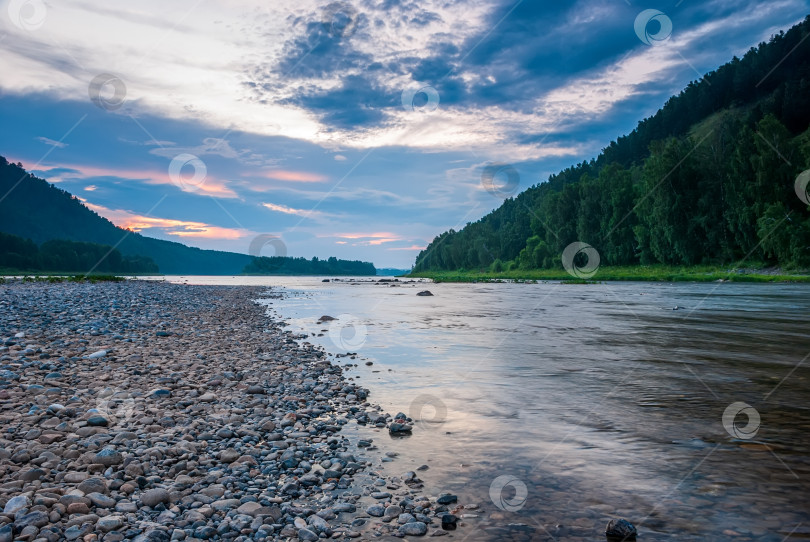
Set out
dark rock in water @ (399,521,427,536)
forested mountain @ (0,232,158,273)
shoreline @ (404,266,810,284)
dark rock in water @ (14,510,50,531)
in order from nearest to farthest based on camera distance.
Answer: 1. dark rock in water @ (14,510,50,531)
2. dark rock in water @ (399,521,427,536)
3. shoreline @ (404,266,810,284)
4. forested mountain @ (0,232,158,273)

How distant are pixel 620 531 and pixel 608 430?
423 centimetres

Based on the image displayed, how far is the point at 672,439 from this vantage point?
8.62 m

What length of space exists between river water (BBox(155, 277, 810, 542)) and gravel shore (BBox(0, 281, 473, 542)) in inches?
35.0

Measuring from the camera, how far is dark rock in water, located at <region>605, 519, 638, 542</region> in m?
5.31

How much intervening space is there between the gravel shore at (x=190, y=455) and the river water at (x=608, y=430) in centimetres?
89

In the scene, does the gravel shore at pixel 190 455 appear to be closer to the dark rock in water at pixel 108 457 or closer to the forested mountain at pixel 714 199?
the dark rock in water at pixel 108 457

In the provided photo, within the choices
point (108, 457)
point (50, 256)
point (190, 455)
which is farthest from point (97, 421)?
point (50, 256)

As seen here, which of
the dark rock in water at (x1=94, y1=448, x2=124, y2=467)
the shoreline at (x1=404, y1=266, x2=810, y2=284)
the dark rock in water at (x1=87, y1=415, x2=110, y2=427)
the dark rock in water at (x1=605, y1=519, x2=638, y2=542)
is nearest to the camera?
the dark rock in water at (x1=605, y1=519, x2=638, y2=542)

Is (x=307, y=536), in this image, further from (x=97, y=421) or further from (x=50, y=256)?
(x=50, y=256)

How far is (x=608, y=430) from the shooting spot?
9.27m

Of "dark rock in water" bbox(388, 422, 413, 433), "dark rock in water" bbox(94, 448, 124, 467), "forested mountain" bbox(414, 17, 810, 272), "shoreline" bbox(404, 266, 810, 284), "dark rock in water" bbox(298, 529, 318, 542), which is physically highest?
"forested mountain" bbox(414, 17, 810, 272)

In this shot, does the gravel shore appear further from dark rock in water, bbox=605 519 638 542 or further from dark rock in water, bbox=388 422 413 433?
dark rock in water, bbox=605 519 638 542

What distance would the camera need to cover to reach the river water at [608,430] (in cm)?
591


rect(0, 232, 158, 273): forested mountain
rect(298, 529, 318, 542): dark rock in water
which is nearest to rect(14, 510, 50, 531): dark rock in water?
rect(298, 529, 318, 542): dark rock in water
